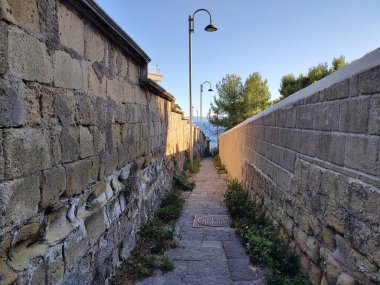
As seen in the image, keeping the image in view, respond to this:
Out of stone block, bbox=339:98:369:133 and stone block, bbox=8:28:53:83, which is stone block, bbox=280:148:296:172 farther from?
stone block, bbox=8:28:53:83

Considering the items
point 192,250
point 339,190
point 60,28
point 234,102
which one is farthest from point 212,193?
point 234,102

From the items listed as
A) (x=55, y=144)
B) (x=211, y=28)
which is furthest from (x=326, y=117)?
(x=211, y=28)

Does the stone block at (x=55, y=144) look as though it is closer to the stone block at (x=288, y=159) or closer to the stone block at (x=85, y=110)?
the stone block at (x=85, y=110)

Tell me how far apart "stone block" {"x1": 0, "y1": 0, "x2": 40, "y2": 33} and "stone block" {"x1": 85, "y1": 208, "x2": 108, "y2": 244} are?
4.90ft

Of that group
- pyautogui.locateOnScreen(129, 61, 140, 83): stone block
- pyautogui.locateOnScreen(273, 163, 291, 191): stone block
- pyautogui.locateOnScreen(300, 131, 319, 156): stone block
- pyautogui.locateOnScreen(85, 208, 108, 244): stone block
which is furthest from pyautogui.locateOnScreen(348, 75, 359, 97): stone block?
pyautogui.locateOnScreen(129, 61, 140, 83): stone block

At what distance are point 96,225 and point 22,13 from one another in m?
1.76

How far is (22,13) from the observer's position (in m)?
1.70

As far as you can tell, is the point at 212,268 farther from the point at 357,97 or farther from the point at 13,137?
the point at 13,137

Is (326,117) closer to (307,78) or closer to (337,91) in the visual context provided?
(337,91)

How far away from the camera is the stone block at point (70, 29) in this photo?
7.00 feet

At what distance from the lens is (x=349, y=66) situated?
2475 millimetres

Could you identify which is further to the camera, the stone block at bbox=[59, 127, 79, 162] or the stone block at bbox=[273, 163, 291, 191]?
the stone block at bbox=[273, 163, 291, 191]

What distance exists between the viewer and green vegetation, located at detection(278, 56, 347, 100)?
75.2 feet

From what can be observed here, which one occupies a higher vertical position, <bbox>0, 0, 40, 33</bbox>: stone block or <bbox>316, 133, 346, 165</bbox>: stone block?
<bbox>0, 0, 40, 33</bbox>: stone block
